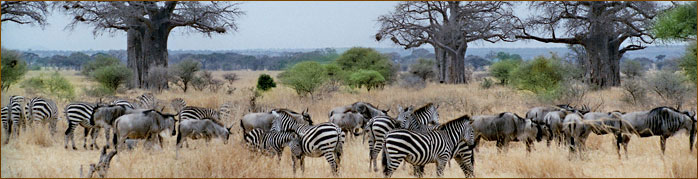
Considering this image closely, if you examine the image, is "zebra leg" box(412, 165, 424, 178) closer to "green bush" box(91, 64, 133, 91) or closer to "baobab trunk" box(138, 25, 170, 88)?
"green bush" box(91, 64, 133, 91)

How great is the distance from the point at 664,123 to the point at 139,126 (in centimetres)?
724

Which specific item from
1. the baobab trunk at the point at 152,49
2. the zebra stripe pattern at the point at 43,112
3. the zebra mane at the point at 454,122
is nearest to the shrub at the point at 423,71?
the baobab trunk at the point at 152,49

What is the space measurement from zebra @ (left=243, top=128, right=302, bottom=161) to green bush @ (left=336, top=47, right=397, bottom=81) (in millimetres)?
23772

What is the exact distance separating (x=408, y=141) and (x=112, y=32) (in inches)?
866

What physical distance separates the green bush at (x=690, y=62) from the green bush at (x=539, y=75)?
139 inches

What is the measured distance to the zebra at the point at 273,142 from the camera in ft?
24.1

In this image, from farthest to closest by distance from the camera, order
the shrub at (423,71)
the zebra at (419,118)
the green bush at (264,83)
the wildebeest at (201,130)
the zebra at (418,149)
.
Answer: the shrub at (423,71) → the green bush at (264,83) → the wildebeest at (201,130) → the zebra at (419,118) → the zebra at (418,149)

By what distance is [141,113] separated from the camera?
8.38 metres

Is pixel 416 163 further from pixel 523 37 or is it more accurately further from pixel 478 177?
pixel 523 37

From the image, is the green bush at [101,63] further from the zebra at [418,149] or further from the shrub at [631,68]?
the zebra at [418,149]

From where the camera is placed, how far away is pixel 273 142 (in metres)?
7.71

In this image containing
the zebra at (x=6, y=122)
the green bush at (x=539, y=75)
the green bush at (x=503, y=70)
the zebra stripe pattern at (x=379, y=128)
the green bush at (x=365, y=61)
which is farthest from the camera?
the green bush at (x=503, y=70)

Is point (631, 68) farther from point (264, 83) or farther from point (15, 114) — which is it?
point (15, 114)

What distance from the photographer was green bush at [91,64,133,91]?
2533 cm
